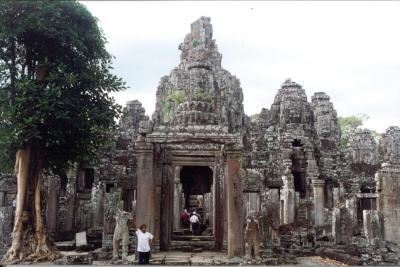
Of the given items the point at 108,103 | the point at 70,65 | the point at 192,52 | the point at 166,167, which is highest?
the point at 192,52

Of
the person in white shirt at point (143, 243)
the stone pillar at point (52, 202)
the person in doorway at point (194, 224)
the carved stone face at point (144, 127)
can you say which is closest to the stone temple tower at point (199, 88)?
the person in doorway at point (194, 224)

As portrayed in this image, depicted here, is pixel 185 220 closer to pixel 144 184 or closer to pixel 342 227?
pixel 342 227

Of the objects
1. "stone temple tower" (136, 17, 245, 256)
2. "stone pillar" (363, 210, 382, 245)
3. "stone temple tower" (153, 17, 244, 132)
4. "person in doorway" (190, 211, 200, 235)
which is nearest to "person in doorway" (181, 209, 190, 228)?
"stone temple tower" (136, 17, 245, 256)

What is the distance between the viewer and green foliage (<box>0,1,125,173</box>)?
12.5 metres

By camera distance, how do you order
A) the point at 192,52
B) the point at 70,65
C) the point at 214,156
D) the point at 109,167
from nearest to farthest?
the point at 70,65 → the point at 214,156 → the point at 109,167 → the point at 192,52

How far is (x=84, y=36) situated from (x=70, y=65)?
3.18 ft

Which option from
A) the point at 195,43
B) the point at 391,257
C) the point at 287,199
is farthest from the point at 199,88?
the point at 391,257

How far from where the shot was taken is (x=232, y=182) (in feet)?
40.4

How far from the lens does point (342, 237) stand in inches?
618

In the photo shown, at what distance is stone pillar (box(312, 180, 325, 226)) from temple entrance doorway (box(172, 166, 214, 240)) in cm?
488

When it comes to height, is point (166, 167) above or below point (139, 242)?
above

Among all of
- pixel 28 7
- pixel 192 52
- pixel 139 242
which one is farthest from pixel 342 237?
pixel 192 52

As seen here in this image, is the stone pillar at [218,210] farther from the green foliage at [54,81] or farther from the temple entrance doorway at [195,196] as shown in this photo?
the temple entrance doorway at [195,196]

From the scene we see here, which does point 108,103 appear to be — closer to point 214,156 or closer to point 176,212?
point 214,156
